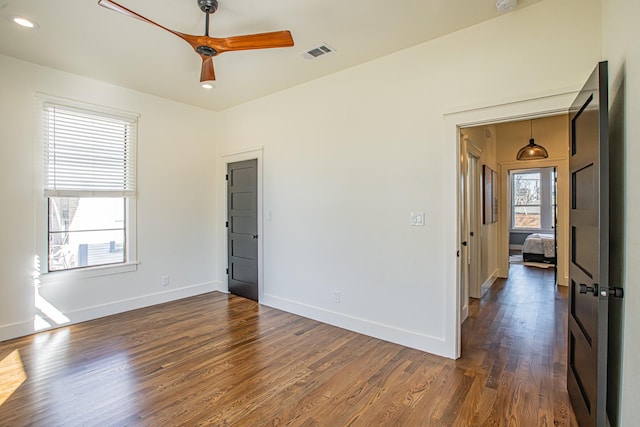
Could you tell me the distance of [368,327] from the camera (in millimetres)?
3404

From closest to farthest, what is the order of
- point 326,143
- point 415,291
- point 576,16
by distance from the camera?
point 576,16, point 415,291, point 326,143

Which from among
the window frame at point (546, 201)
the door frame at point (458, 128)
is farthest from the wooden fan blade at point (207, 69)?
the window frame at point (546, 201)

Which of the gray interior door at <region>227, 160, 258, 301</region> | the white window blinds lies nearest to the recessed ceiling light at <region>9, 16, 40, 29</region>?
the white window blinds

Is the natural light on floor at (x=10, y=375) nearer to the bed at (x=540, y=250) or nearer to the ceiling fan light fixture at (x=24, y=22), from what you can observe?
the ceiling fan light fixture at (x=24, y=22)

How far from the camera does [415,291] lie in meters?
3.09

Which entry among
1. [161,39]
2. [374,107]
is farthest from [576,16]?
[161,39]

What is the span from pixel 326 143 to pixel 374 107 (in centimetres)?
71

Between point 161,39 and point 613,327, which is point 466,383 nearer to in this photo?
point 613,327

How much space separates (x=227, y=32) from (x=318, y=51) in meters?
0.88

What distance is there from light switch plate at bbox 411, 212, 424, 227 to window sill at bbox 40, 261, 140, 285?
3.65 m

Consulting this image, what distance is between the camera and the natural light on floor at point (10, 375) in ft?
7.75

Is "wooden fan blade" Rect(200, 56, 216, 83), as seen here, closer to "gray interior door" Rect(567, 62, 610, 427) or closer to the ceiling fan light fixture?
the ceiling fan light fixture

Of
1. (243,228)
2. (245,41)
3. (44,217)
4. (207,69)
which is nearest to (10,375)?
(44,217)

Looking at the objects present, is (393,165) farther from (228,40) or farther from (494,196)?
(494,196)
